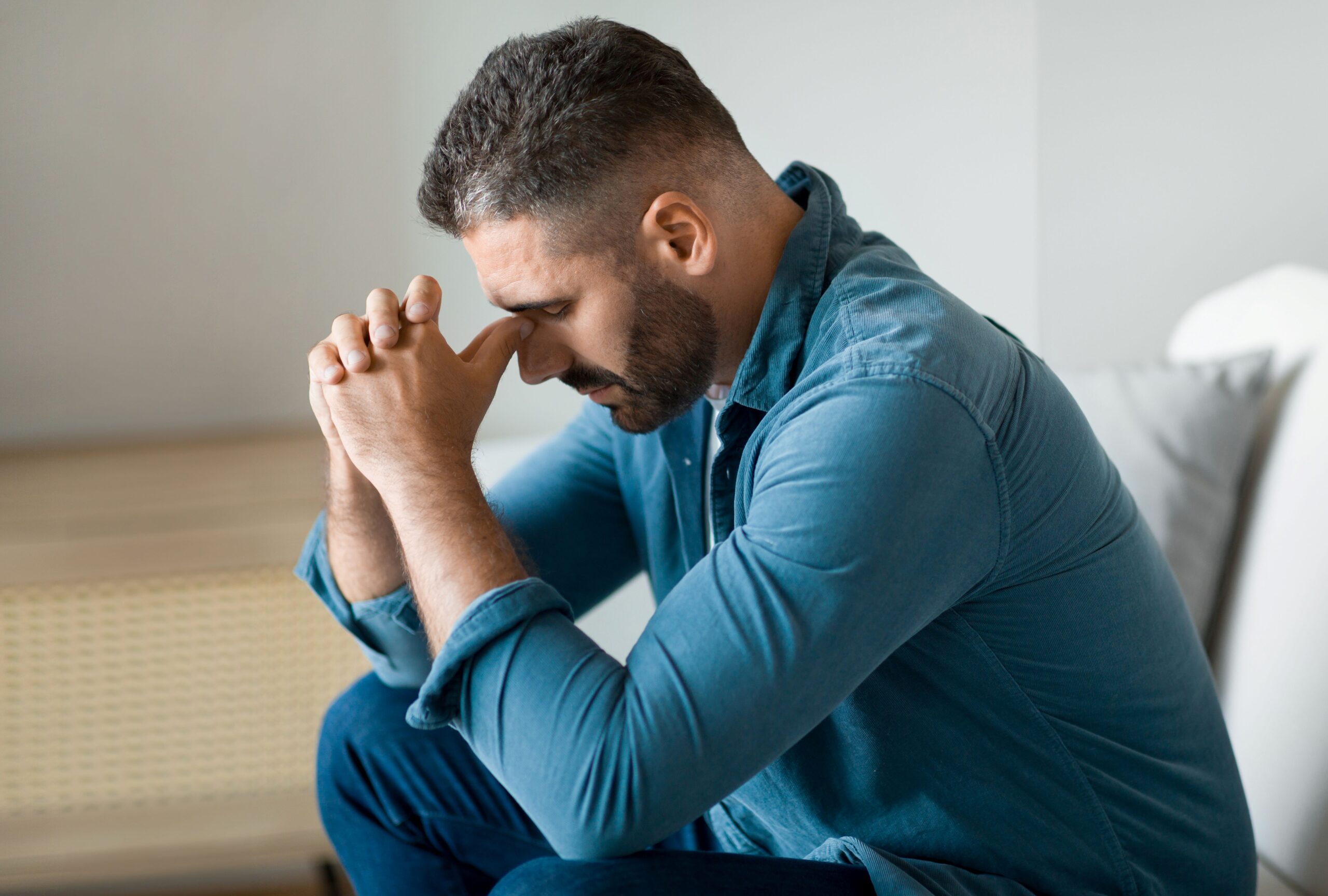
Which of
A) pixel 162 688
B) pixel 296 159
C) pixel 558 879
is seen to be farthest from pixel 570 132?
pixel 162 688

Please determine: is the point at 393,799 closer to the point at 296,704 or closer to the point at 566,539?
the point at 566,539

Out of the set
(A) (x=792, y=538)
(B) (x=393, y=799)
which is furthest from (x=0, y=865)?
(A) (x=792, y=538)

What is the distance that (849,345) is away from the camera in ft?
2.76

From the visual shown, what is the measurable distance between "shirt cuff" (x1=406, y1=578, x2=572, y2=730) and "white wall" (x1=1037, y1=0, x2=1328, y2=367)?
142 centimetres

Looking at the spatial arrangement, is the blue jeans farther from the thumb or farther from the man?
the thumb

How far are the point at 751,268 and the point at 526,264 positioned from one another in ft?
0.67

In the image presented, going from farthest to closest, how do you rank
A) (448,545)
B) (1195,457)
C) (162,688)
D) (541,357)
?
(162,688) < (1195,457) < (541,357) < (448,545)

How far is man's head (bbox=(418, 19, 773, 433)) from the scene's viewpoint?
37.3 inches

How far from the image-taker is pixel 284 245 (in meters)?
1.92

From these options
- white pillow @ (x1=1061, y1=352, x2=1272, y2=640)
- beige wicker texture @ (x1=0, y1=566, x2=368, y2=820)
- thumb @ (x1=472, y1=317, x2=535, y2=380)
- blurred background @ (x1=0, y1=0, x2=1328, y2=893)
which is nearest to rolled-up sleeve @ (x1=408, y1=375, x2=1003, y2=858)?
thumb @ (x1=472, y1=317, x2=535, y2=380)

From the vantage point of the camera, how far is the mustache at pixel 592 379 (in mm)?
1042

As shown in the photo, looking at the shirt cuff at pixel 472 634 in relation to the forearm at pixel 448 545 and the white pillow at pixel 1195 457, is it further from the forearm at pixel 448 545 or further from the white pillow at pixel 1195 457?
the white pillow at pixel 1195 457

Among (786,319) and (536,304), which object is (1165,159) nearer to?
(786,319)

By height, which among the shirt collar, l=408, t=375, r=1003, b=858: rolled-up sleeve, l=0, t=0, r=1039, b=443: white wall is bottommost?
l=408, t=375, r=1003, b=858: rolled-up sleeve
